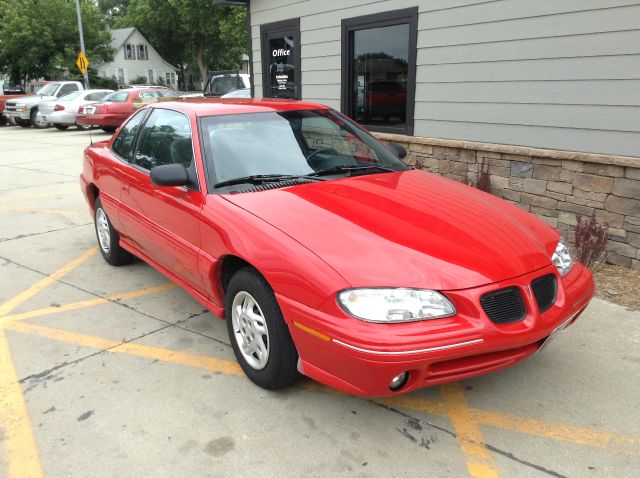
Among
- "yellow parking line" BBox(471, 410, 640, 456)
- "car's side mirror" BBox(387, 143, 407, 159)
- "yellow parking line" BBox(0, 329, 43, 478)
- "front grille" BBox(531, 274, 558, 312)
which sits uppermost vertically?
"car's side mirror" BBox(387, 143, 407, 159)

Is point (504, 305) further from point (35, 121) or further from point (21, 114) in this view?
point (21, 114)

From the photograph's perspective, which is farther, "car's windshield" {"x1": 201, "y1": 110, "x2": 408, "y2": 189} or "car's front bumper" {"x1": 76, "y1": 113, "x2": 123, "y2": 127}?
"car's front bumper" {"x1": 76, "y1": 113, "x2": 123, "y2": 127}

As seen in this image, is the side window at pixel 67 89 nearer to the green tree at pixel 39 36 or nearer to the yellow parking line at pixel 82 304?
the green tree at pixel 39 36

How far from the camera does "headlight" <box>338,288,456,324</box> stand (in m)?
2.39

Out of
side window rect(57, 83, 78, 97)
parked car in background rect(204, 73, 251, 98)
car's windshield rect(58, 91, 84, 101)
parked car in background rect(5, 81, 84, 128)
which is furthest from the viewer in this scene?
side window rect(57, 83, 78, 97)

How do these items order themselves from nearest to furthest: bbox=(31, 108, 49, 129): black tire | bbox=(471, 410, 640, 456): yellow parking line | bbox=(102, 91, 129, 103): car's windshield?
bbox=(471, 410, 640, 456): yellow parking line < bbox=(102, 91, 129, 103): car's windshield < bbox=(31, 108, 49, 129): black tire

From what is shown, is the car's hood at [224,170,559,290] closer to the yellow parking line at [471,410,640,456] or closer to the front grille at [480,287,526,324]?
the front grille at [480,287,526,324]

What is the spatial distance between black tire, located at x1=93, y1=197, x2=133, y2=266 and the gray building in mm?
4043

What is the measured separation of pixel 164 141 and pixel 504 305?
2.77m

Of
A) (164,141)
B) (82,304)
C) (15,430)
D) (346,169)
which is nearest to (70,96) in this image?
(82,304)

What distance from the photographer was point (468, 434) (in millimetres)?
2715

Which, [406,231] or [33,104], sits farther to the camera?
[33,104]

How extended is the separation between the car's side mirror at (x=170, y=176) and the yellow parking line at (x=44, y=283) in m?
1.98

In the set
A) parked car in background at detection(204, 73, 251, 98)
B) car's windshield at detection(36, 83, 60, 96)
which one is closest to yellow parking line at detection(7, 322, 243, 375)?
parked car in background at detection(204, 73, 251, 98)
